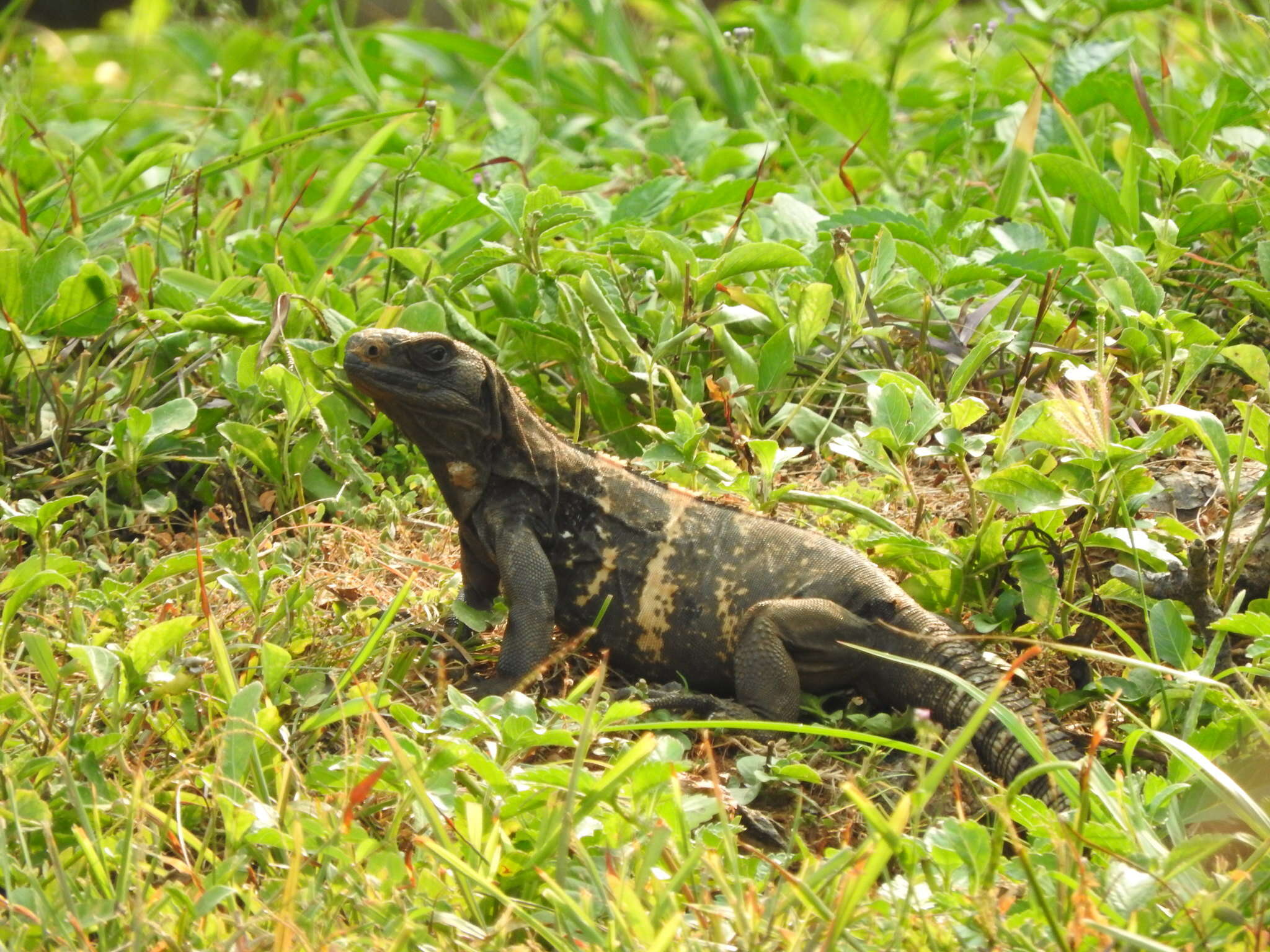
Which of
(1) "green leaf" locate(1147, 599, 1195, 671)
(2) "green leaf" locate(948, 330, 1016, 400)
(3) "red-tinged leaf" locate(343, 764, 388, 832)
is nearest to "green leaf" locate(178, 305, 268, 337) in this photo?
(2) "green leaf" locate(948, 330, 1016, 400)

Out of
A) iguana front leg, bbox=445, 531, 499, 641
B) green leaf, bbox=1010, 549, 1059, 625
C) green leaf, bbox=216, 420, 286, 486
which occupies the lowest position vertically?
iguana front leg, bbox=445, 531, 499, 641

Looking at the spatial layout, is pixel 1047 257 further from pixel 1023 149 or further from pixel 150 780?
pixel 150 780

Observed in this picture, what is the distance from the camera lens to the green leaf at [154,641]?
3.41 metres

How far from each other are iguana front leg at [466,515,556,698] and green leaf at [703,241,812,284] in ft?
4.55

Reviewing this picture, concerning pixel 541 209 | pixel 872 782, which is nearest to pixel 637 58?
pixel 541 209

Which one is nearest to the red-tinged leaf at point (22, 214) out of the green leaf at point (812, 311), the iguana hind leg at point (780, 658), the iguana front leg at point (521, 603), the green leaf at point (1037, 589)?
the iguana front leg at point (521, 603)

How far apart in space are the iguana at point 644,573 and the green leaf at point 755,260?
3.36 ft

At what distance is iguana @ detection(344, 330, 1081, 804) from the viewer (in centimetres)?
407

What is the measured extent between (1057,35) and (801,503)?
200 inches

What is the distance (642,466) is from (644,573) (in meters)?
0.70

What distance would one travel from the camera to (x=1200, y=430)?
3.72m

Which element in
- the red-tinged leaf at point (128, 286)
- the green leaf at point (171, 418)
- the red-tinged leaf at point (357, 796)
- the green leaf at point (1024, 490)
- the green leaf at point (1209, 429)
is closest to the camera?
the red-tinged leaf at point (357, 796)

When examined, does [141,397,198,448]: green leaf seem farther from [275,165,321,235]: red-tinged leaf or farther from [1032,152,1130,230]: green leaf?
[1032,152,1130,230]: green leaf

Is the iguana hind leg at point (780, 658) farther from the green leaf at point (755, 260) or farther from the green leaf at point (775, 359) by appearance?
the green leaf at point (755, 260)
